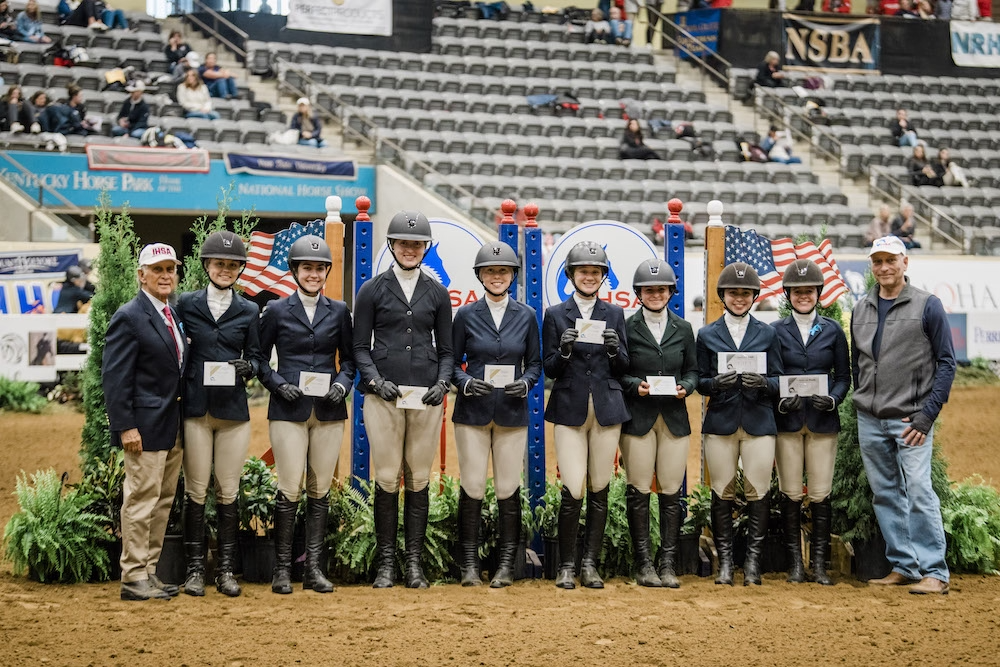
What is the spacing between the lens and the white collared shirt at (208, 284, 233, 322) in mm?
5742

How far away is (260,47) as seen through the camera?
1942cm

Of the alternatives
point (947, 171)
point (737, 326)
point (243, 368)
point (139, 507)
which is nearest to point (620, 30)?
point (947, 171)

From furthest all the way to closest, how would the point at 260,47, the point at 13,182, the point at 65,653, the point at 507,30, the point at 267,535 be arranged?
the point at 507,30, the point at 260,47, the point at 13,182, the point at 267,535, the point at 65,653

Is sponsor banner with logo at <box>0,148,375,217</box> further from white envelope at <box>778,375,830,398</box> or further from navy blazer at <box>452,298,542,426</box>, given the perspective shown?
white envelope at <box>778,375,830,398</box>

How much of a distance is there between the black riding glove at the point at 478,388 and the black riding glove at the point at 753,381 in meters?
1.36

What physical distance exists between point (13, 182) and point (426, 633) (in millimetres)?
11317

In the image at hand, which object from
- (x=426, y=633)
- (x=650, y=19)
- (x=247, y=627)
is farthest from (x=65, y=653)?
(x=650, y=19)

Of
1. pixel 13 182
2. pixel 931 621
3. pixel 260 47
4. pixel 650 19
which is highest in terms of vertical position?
pixel 650 19

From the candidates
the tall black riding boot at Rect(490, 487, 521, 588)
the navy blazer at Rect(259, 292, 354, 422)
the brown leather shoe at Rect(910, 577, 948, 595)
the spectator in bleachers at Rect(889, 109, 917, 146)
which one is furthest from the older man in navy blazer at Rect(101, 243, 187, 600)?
the spectator in bleachers at Rect(889, 109, 917, 146)

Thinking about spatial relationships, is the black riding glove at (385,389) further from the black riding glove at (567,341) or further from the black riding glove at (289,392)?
the black riding glove at (567,341)

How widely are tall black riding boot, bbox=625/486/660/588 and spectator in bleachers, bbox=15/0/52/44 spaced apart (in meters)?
14.9

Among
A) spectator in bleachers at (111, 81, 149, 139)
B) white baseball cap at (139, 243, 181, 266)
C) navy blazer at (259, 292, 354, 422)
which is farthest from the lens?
spectator in bleachers at (111, 81, 149, 139)

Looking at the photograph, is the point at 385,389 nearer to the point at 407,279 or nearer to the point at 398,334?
the point at 398,334

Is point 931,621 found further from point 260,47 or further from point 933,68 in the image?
point 933,68
